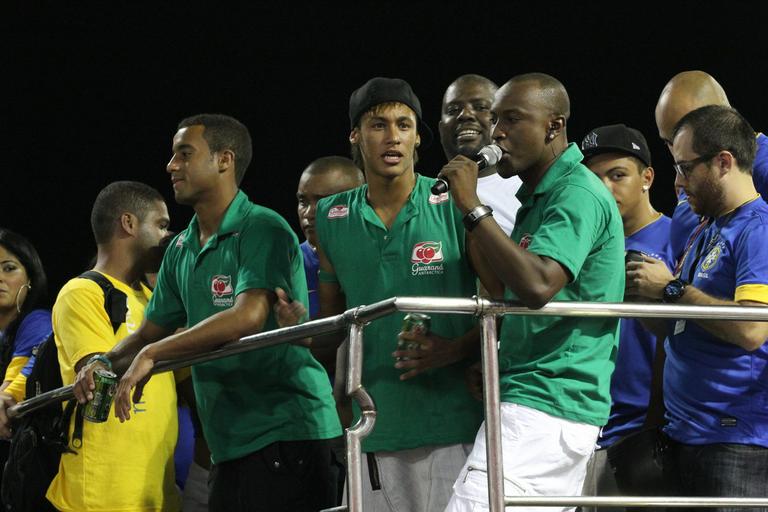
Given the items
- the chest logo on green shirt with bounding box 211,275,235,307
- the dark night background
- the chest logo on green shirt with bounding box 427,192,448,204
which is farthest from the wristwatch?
the dark night background

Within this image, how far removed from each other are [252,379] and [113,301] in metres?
0.69

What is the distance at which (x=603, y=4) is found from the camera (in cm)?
675

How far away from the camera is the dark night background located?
22.4 feet

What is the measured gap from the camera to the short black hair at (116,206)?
12.0 feet

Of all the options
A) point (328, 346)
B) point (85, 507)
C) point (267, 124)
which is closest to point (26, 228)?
point (267, 124)

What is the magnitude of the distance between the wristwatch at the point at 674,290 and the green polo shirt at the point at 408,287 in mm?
444

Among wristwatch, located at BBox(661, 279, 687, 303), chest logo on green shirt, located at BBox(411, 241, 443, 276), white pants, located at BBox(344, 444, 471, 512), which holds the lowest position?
white pants, located at BBox(344, 444, 471, 512)

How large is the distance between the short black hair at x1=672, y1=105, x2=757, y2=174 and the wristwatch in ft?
1.16

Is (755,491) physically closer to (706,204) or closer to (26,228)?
(706,204)

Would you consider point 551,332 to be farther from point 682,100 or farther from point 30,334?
point 30,334

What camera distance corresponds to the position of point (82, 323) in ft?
10.9

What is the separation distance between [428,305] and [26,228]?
5352 mm

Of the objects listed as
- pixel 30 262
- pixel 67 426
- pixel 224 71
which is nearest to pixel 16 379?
pixel 30 262

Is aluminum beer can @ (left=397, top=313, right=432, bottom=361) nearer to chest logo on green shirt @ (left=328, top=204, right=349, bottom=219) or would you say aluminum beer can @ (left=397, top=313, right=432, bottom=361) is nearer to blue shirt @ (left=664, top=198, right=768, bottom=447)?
chest logo on green shirt @ (left=328, top=204, right=349, bottom=219)
